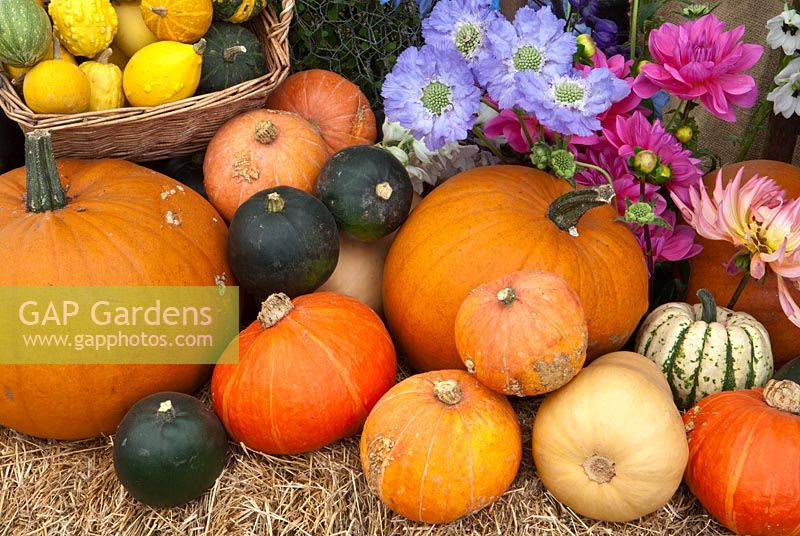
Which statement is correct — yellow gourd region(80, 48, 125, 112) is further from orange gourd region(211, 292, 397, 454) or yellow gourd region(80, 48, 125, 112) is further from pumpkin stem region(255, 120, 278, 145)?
orange gourd region(211, 292, 397, 454)

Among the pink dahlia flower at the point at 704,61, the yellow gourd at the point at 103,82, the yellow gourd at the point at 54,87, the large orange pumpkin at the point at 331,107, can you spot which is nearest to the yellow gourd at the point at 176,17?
the yellow gourd at the point at 103,82

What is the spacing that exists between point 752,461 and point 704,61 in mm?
1052

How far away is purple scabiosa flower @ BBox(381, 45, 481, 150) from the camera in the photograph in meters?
2.04

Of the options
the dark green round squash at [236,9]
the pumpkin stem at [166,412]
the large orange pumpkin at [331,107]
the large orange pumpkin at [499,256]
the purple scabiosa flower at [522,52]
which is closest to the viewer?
the pumpkin stem at [166,412]

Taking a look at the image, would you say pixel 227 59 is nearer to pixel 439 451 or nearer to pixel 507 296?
pixel 507 296

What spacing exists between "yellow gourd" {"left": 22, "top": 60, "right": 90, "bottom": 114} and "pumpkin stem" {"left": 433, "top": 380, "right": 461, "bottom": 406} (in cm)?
124

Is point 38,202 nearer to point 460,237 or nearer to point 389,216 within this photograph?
point 389,216

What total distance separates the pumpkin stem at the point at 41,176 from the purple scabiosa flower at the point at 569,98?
47.3 inches

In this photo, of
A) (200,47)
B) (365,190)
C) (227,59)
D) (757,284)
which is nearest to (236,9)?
(227,59)

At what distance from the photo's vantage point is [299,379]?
196 centimetres

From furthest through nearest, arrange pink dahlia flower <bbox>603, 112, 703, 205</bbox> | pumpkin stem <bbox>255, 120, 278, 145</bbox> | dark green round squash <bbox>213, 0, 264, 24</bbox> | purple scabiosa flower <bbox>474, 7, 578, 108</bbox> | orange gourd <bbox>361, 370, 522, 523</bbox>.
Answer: dark green round squash <bbox>213, 0, 264, 24</bbox> < pumpkin stem <bbox>255, 120, 278, 145</bbox> < pink dahlia flower <bbox>603, 112, 703, 205</bbox> < purple scabiosa flower <bbox>474, 7, 578, 108</bbox> < orange gourd <bbox>361, 370, 522, 523</bbox>

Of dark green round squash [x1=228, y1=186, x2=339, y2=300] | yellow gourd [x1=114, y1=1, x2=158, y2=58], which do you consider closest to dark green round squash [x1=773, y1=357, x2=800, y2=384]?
dark green round squash [x1=228, y1=186, x2=339, y2=300]

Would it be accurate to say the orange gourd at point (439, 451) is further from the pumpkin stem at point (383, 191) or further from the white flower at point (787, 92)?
the white flower at point (787, 92)

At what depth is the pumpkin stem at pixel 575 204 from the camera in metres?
1.96
